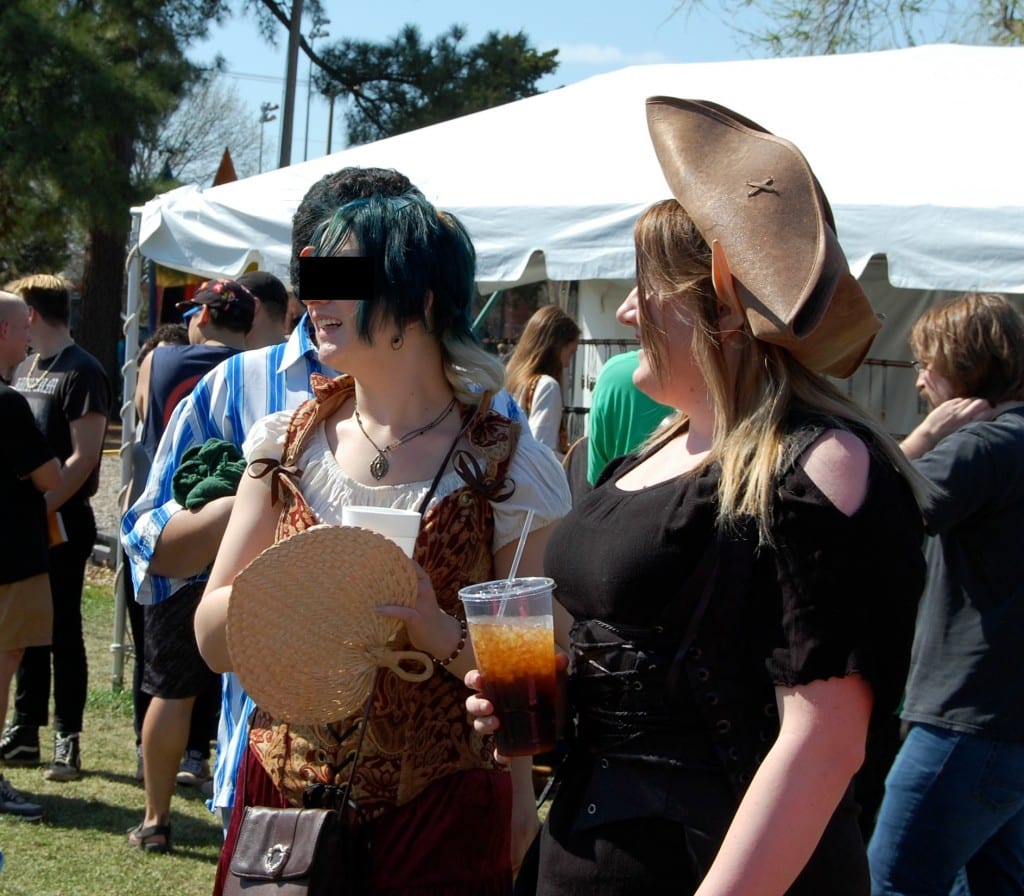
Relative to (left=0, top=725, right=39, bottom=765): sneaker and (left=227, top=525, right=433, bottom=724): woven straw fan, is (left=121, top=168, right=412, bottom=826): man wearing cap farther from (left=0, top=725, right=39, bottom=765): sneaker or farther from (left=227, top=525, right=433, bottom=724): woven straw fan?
(left=0, top=725, right=39, bottom=765): sneaker

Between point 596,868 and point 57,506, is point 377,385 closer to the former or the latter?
point 596,868

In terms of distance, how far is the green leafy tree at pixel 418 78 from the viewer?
1762 cm

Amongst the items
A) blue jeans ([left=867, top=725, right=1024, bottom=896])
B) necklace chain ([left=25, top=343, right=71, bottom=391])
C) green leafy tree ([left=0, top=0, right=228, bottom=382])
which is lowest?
blue jeans ([left=867, top=725, right=1024, bottom=896])

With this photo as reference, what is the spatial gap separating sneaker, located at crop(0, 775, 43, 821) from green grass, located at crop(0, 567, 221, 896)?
35mm

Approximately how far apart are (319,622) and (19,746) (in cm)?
444

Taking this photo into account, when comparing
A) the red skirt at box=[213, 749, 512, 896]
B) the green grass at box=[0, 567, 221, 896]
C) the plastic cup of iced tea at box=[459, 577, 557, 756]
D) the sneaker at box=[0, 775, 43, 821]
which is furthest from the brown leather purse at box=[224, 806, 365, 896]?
the sneaker at box=[0, 775, 43, 821]

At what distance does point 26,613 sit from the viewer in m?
4.88

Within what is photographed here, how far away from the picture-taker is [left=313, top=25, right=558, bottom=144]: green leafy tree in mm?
17625

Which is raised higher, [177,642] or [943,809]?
[943,809]

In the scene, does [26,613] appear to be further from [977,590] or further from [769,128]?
[769,128]

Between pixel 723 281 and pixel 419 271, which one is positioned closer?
pixel 723 281

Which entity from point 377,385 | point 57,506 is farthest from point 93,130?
point 377,385

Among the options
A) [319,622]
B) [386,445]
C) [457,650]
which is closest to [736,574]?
[457,650]

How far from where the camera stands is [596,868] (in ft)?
5.37
